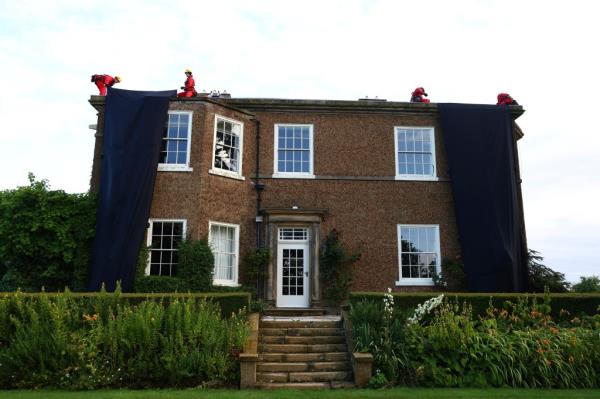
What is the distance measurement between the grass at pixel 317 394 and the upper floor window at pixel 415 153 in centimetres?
932

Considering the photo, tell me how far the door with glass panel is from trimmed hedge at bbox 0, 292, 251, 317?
4.30m

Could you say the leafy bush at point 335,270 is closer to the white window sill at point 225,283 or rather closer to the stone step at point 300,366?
the white window sill at point 225,283

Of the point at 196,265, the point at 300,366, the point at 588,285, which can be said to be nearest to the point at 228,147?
the point at 196,265

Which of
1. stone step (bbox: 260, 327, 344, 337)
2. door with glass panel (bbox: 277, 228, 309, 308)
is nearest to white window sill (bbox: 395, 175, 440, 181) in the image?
door with glass panel (bbox: 277, 228, 309, 308)

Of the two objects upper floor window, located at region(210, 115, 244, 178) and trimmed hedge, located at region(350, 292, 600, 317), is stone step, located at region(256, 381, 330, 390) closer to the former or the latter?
trimmed hedge, located at region(350, 292, 600, 317)

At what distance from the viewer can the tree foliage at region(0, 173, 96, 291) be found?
1399 centimetres

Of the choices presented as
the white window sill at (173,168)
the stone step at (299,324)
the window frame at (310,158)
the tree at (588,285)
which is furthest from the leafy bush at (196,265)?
the tree at (588,285)

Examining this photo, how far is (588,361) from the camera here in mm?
9375

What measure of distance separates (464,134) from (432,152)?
48.9 inches

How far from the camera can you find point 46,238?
14.1 meters

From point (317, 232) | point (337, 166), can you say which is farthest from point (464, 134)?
point (317, 232)

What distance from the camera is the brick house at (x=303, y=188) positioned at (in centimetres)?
1509

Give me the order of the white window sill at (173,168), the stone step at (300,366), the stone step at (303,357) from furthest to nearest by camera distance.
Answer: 1. the white window sill at (173,168)
2. the stone step at (303,357)
3. the stone step at (300,366)

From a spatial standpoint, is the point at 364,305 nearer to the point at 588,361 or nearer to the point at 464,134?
the point at 588,361
